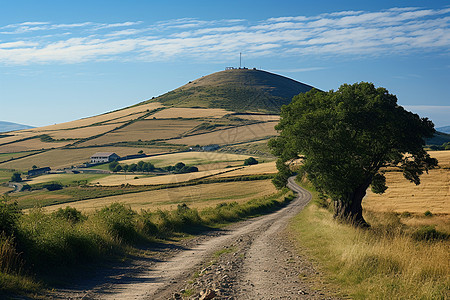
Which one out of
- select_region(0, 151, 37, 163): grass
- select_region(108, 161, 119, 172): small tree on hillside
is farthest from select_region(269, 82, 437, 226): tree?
select_region(0, 151, 37, 163): grass

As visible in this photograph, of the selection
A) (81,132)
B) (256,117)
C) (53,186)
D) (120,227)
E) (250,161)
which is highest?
(256,117)

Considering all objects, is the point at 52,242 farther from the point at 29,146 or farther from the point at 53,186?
the point at 29,146

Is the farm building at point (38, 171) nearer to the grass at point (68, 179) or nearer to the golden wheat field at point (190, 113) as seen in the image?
the grass at point (68, 179)

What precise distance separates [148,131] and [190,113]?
96.0 feet

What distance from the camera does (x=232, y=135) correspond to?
421 ft

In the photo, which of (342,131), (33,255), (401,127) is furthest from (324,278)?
(401,127)

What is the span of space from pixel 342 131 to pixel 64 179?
82.1 metres

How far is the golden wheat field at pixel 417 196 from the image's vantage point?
42906mm

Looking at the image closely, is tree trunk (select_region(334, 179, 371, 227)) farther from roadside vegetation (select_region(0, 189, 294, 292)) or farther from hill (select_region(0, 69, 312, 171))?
hill (select_region(0, 69, 312, 171))

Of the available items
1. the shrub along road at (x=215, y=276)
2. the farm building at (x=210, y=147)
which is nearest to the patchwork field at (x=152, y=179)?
the farm building at (x=210, y=147)

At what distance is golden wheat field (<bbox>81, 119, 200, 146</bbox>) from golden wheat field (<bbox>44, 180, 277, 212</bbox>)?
71.7 m

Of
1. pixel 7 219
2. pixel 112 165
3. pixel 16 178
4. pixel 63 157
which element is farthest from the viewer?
pixel 63 157

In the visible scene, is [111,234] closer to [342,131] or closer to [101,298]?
[101,298]

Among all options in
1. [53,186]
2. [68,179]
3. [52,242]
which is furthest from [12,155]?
[52,242]
